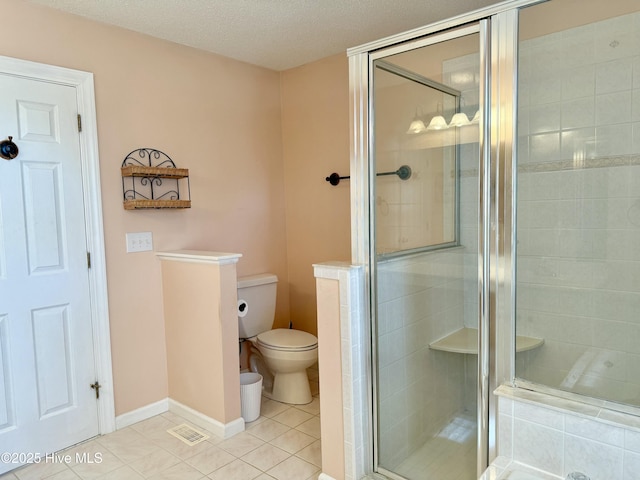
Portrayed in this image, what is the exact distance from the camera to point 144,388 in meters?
2.69

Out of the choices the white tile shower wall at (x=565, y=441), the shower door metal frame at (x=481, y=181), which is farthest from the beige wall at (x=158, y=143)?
the white tile shower wall at (x=565, y=441)

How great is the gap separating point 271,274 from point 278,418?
1.10 m

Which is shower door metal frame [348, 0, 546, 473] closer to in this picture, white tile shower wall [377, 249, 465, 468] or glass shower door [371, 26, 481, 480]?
glass shower door [371, 26, 481, 480]

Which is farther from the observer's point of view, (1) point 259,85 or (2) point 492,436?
(1) point 259,85

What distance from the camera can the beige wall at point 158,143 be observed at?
240 cm

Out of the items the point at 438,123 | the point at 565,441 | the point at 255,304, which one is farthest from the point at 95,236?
the point at 565,441

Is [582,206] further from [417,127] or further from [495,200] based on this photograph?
[417,127]

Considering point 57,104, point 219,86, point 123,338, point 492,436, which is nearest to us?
point 492,436

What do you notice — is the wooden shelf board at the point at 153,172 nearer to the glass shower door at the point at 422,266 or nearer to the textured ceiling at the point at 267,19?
the textured ceiling at the point at 267,19

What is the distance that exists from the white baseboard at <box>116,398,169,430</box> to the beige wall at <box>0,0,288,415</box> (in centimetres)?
3

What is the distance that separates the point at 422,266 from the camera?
81.4 inches

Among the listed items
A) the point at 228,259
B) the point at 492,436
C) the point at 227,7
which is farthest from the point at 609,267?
the point at 227,7

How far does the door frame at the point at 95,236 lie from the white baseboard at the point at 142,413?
1.8 inches

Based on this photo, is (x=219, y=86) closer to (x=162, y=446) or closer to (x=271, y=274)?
(x=271, y=274)
